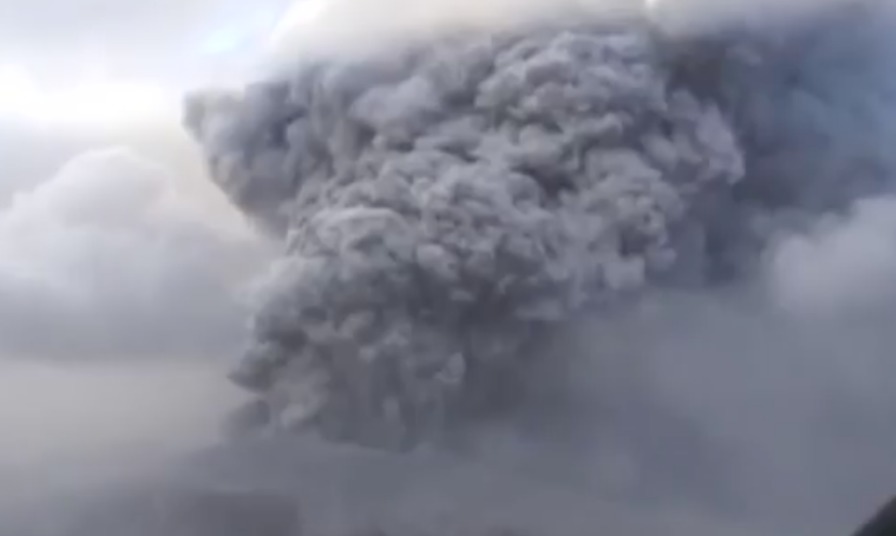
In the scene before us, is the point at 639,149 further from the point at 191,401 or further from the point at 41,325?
the point at 41,325

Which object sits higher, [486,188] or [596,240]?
[486,188]

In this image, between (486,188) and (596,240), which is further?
(486,188)

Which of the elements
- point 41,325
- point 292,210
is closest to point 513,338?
point 292,210

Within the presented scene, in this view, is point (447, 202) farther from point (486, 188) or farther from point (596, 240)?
point (596, 240)

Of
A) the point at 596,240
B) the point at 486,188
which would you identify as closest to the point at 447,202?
the point at 486,188
